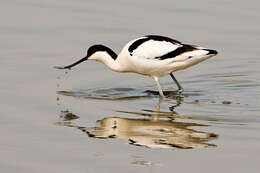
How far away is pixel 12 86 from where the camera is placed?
11.4 meters

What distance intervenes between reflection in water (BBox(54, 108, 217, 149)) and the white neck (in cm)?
219

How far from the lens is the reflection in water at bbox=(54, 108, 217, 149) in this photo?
8766 mm

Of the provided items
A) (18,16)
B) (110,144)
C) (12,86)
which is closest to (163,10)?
(18,16)

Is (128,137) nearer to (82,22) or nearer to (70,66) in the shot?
(70,66)

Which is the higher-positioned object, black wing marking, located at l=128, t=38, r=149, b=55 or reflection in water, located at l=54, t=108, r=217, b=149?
black wing marking, located at l=128, t=38, r=149, b=55

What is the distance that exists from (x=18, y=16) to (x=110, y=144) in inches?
305

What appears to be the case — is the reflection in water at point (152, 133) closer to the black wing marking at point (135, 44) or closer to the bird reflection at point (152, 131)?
the bird reflection at point (152, 131)

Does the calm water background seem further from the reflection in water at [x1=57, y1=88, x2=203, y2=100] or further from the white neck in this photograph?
the white neck

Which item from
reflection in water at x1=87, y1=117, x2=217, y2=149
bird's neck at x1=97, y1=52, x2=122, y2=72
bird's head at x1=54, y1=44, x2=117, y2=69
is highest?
bird's head at x1=54, y1=44, x2=117, y2=69

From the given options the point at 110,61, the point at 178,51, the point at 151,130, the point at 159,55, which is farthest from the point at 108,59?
the point at 151,130

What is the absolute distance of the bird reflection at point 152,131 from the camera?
28.8ft

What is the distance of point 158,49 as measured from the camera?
11.7m

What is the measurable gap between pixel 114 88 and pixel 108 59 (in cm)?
49

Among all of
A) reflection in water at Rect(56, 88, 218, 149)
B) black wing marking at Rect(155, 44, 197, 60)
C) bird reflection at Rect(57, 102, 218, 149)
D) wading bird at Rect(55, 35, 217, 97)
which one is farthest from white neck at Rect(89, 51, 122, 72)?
bird reflection at Rect(57, 102, 218, 149)
